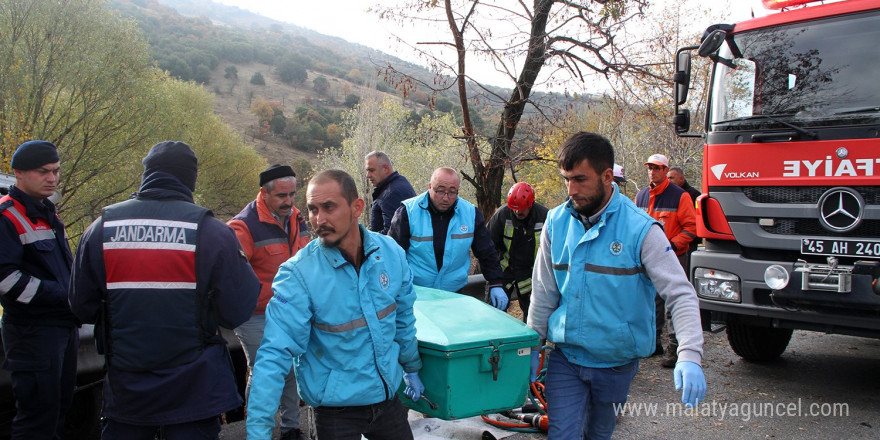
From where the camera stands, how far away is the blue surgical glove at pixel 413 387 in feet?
9.32

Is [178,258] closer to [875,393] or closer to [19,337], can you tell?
[19,337]

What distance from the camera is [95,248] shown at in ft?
8.31

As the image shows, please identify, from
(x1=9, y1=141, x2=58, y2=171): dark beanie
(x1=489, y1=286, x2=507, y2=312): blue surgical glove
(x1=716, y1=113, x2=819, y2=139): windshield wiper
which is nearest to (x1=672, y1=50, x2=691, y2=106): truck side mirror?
(x1=716, y1=113, x2=819, y2=139): windshield wiper

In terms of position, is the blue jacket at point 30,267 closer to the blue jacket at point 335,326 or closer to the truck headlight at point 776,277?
the blue jacket at point 335,326

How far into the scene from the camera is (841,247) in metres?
4.58

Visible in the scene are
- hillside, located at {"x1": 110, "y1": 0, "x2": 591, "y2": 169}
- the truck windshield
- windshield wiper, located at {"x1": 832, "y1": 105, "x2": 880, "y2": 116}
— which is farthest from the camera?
hillside, located at {"x1": 110, "y1": 0, "x2": 591, "y2": 169}

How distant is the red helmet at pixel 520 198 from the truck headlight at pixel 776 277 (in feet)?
6.88

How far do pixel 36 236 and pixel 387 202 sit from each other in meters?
2.88

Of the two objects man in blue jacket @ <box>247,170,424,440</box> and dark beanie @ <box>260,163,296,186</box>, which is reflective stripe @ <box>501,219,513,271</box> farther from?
man in blue jacket @ <box>247,170,424,440</box>

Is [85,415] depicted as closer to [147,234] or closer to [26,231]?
[26,231]

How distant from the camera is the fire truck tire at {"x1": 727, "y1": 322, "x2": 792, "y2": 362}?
19.8ft

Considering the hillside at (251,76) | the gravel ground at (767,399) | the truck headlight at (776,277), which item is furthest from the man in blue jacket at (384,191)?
the hillside at (251,76)

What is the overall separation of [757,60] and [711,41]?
46 centimetres

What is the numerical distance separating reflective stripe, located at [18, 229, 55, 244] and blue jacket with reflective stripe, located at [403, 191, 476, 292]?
2418mm
